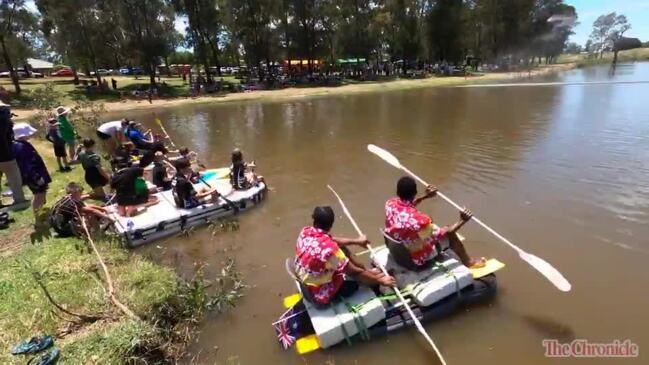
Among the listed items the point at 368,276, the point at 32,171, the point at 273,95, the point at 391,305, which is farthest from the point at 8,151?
the point at 273,95

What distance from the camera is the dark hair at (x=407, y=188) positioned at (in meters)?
6.71

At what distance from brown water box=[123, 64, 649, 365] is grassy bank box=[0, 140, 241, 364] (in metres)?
0.51

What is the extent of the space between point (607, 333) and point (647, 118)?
20.5 meters

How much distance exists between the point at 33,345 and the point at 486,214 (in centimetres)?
930

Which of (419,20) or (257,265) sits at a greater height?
(419,20)

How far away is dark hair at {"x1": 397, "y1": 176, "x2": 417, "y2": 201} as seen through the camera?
6.71 meters

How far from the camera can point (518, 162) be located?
15.3m

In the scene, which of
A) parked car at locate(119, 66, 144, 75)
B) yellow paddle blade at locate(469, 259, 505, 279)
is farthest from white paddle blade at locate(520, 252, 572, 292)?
parked car at locate(119, 66, 144, 75)

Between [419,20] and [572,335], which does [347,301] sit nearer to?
[572,335]

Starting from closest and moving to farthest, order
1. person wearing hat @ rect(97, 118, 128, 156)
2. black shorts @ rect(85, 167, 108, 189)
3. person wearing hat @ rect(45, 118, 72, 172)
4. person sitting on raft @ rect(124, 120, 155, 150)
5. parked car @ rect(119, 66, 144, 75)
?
1. black shorts @ rect(85, 167, 108, 189)
2. person wearing hat @ rect(45, 118, 72, 172)
3. person wearing hat @ rect(97, 118, 128, 156)
4. person sitting on raft @ rect(124, 120, 155, 150)
5. parked car @ rect(119, 66, 144, 75)

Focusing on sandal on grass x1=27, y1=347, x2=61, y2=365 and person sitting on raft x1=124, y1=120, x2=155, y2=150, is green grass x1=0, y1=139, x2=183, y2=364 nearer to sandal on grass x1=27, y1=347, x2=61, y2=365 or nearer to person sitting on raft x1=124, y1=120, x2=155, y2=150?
sandal on grass x1=27, y1=347, x2=61, y2=365

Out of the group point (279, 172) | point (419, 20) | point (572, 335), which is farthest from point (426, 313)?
point (419, 20)

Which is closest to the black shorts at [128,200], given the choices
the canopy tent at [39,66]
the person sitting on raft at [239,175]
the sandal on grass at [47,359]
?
the person sitting on raft at [239,175]

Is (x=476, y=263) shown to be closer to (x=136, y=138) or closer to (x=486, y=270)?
(x=486, y=270)
